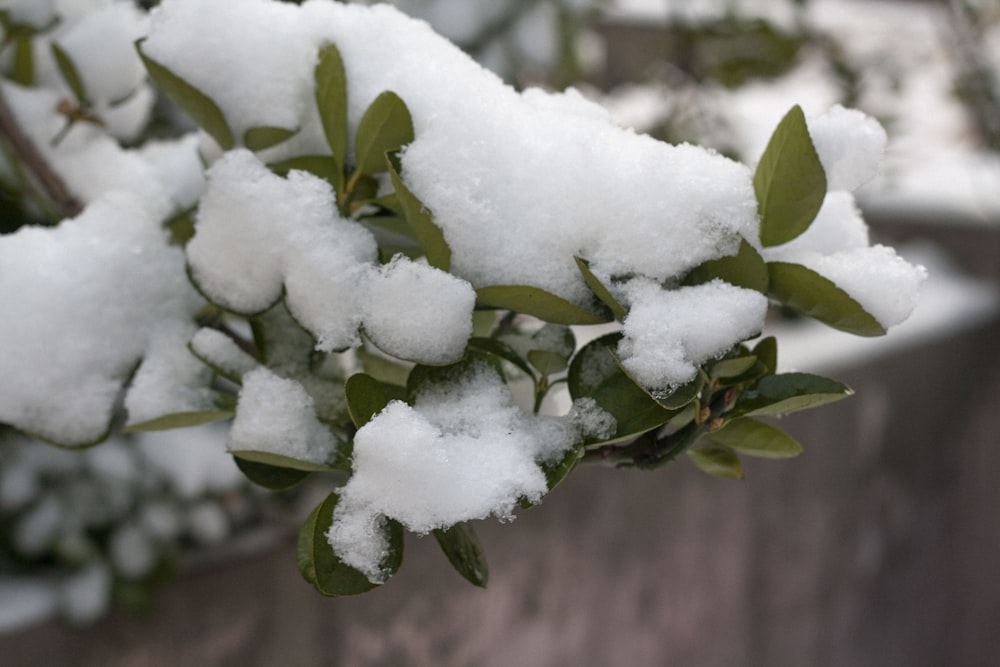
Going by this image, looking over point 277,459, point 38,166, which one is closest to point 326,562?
point 277,459

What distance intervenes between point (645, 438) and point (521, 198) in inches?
4.4

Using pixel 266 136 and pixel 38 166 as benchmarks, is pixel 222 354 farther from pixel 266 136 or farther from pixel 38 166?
pixel 38 166

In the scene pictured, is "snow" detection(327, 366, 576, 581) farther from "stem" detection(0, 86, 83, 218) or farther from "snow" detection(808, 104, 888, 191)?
"stem" detection(0, 86, 83, 218)

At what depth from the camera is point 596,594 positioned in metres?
1.59

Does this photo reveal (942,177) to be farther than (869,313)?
Yes

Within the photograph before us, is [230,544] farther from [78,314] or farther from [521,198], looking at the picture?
[521,198]

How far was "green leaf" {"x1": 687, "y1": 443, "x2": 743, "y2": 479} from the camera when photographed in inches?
17.1

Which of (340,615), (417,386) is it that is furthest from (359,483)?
(340,615)

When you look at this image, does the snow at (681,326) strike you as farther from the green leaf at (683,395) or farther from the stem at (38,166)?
the stem at (38,166)

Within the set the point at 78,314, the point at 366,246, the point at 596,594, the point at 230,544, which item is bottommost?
the point at 596,594

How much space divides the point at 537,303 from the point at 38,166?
0.37 metres

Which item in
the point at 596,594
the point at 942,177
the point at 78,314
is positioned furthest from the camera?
the point at 942,177

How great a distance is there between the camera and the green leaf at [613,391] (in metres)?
0.37

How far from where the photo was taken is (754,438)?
418 millimetres
